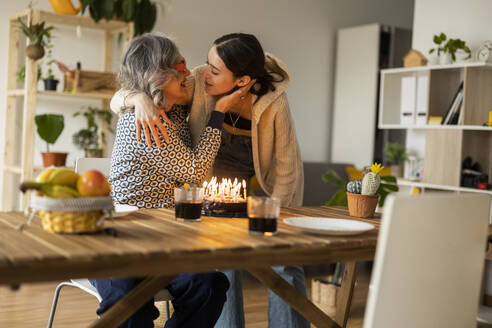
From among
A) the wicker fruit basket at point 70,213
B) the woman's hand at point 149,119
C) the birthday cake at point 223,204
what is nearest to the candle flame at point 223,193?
the birthday cake at point 223,204

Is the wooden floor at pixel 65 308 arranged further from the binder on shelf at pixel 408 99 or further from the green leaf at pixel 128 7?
the green leaf at pixel 128 7

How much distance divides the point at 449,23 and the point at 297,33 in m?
2.29

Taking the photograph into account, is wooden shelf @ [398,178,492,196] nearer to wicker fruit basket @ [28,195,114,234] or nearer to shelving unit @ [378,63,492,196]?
shelving unit @ [378,63,492,196]

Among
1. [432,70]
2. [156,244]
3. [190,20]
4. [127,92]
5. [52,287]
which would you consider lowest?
[52,287]

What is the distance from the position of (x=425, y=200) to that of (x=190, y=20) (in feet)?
14.8

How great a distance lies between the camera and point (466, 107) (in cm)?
367

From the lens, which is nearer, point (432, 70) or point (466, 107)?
point (466, 107)

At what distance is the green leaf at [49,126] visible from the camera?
402 centimetres

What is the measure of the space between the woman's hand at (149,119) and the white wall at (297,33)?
118 inches

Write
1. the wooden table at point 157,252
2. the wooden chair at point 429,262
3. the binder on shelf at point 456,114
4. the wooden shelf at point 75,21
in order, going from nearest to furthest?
the wooden table at point 157,252 < the wooden chair at point 429,262 < the binder on shelf at point 456,114 < the wooden shelf at point 75,21

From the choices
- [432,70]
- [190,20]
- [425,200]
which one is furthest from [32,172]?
[425,200]

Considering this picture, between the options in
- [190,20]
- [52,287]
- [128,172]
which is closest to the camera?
[128,172]

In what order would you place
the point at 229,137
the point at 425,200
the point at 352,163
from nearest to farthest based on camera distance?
the point at 425,200
the point at 229,137
the point at 352,163

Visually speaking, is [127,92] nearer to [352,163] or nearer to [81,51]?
[81,51]
